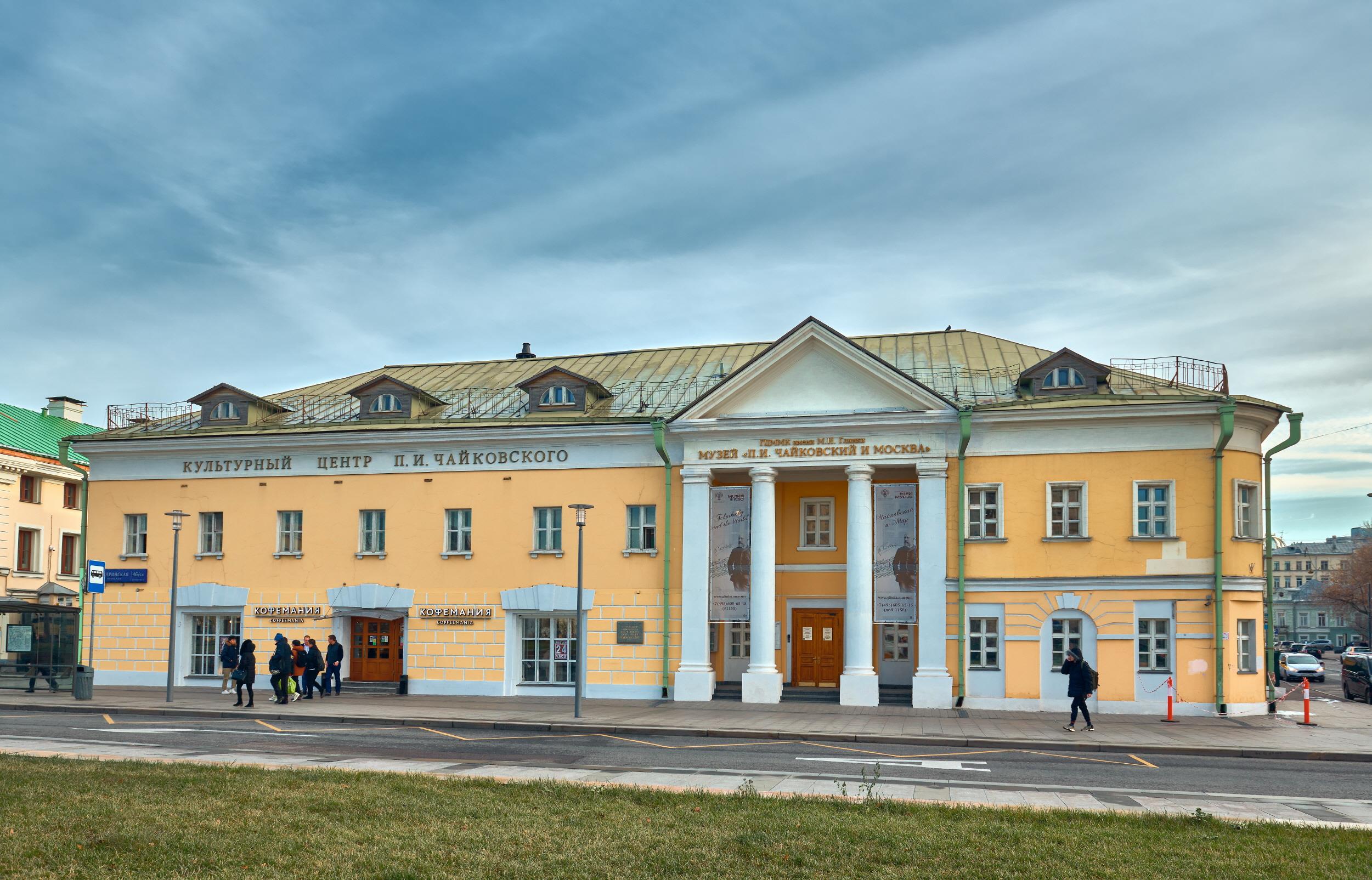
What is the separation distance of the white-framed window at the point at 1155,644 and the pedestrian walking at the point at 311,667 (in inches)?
803

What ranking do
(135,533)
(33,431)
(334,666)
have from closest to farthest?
1. (334,666)
2. (135,533)
3. (33,431)

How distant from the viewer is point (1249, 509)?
2920cm

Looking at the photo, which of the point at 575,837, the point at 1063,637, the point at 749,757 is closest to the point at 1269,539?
the point at 1063,637

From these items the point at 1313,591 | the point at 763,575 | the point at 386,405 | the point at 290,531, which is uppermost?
the point at 386,405

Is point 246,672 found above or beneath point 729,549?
beneath

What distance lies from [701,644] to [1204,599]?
1235 cm

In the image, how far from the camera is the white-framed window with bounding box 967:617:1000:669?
95.6 feet

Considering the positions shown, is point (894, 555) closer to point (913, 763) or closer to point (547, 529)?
point (547, 529)

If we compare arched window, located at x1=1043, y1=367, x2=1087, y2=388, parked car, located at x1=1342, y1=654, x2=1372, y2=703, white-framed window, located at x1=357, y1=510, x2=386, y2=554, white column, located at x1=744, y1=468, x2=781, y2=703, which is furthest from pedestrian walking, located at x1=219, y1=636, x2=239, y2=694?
parked car, located at x1=1342, y1=654, x2=1372, y2=703

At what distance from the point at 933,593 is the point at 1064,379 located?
21.4 ft

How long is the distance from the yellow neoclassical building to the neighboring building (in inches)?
4685

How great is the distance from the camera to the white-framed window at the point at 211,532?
35.1 meters

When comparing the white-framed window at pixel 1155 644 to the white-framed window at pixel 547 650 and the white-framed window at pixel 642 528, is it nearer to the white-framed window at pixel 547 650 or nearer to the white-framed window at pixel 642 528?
the white-framed window at pixel 642 528

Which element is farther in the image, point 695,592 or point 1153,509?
point 695,592
